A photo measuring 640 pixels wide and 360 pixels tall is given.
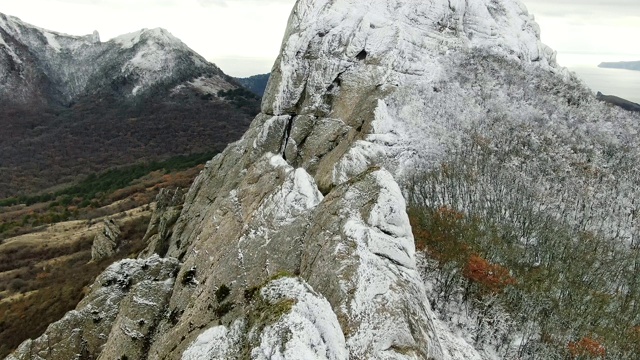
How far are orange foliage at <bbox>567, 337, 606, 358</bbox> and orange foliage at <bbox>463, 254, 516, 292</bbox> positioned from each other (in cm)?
639

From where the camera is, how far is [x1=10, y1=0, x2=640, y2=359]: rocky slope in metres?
17.4

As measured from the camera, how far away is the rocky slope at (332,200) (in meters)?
17.4

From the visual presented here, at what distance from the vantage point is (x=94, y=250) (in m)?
104

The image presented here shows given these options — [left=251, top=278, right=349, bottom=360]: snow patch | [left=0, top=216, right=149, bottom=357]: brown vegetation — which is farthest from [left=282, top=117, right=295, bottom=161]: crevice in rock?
[left=0, top=216, right=149, bottom=357]: brown vegetation

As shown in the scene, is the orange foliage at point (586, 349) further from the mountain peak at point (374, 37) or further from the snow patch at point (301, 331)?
the mountain peak at point (374, 37)

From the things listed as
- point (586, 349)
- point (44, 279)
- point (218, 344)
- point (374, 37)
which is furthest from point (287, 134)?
point (44, 279)

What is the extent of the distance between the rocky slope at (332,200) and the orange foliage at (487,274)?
6.00 meters

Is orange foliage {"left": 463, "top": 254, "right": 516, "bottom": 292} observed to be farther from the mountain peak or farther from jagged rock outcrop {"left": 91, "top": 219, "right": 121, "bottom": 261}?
jagged rock outcrop {"left": 91, "top": 219, "right": 121, "bottom": 261}

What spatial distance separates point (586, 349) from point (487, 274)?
874cm

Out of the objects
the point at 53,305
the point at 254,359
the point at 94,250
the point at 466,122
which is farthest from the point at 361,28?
the point at 94,250

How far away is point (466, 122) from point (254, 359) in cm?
5471

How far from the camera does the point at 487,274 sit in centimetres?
3784

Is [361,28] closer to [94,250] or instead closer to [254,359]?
[254,359]

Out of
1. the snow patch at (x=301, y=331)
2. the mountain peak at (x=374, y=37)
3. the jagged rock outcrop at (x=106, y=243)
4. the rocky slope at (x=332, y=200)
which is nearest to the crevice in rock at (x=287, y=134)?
the rocky slope at (x=332, y=200)
